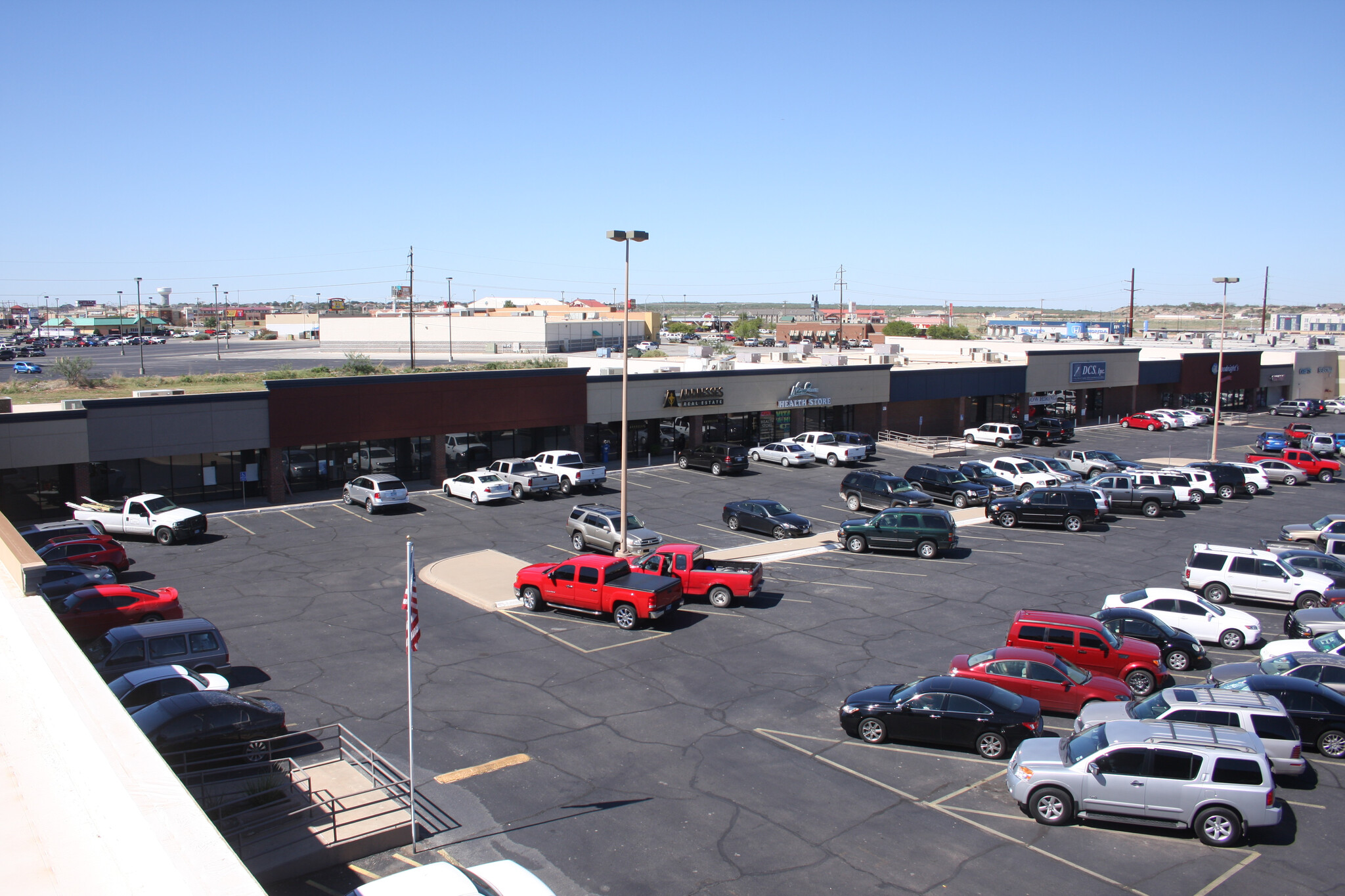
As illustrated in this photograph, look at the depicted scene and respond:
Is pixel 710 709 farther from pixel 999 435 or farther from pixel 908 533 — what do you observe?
pixel 999 435

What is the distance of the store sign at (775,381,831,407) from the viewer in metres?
54.6

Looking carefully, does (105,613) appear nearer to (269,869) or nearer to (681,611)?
(269,869)

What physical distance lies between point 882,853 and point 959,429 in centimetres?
5506

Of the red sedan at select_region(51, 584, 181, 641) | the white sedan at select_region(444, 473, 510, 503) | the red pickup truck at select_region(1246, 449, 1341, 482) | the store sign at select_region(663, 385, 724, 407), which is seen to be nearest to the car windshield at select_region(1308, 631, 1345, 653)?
the red sedan at select_region(51, 584, 181, 641)

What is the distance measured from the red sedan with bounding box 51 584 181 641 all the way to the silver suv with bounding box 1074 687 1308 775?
20.1 metres

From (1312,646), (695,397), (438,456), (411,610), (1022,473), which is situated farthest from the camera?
(695,397)

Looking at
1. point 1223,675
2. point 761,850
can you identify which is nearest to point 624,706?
point 761,850

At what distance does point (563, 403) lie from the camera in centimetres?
4578

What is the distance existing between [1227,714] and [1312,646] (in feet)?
21.6

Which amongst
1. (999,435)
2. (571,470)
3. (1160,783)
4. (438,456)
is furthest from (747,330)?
(1160,783)

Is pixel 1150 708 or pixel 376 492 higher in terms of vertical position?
pixel 376 492

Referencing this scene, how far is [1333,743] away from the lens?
53.7 feet

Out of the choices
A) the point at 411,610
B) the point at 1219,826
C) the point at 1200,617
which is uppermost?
the point at 411,610

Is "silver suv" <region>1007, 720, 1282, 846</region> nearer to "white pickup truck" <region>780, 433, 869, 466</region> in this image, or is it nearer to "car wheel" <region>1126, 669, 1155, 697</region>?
"car wheel" <region>1126, 669, 1155, 697</region>
